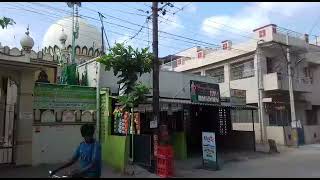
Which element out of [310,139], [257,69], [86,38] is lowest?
[310,139]

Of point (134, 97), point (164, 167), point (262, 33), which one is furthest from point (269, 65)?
point (164, 167)

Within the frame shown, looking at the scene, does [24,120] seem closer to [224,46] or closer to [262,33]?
[262,33]

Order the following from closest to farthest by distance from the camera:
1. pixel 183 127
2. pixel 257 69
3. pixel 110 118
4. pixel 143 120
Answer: pixel 110 118 < pixel 143 120 < pixel 183 127 < pixel 257 69

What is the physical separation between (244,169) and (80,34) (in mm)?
14421

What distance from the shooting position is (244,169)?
14672mm

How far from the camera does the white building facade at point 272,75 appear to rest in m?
26.9

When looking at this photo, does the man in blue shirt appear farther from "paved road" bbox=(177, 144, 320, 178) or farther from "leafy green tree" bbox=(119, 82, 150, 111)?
"leafy green tree" bbox=(119, 82, 150, 111)

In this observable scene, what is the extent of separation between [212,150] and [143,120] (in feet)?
18.3

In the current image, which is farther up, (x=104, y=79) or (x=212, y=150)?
(x=104, y=79)

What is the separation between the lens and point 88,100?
52.8ft

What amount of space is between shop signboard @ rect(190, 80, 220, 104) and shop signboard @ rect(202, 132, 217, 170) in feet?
11.1

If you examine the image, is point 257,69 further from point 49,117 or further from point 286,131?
point 49,117

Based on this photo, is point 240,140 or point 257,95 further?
point 257,95

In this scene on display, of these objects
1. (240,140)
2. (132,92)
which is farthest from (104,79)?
(240,140)
